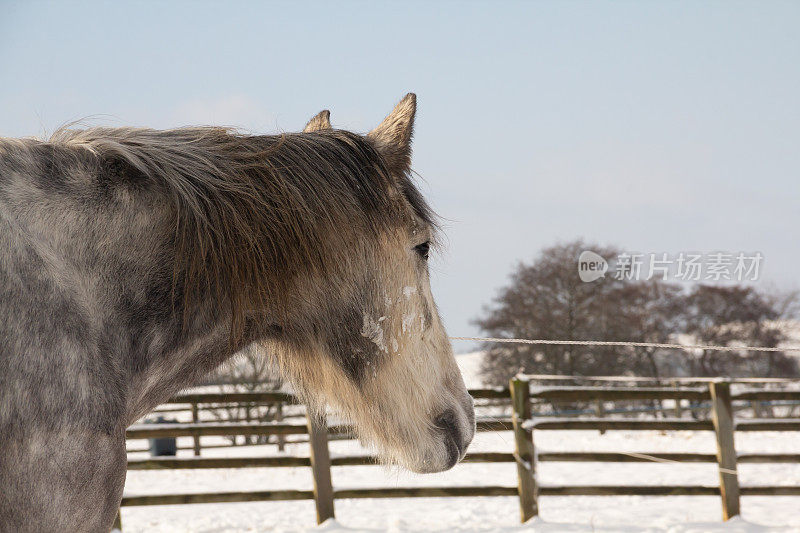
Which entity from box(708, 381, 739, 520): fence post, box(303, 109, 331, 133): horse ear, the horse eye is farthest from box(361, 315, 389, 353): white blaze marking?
box(708, 381, 739, 520): fence post

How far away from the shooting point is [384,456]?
1696 mm

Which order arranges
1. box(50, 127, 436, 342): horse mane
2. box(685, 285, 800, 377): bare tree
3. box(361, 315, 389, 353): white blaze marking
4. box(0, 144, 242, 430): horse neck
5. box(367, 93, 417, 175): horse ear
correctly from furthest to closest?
1. box(685, 285, 800, 377): bare tree
2. box(367, 93, 417, 175): horse ear
3. box(361, 315, 389, 353): white blaze marking
4. box(50, 127, 436, 342): horse mane
5. box(0, 144, 242, 430): horse neck

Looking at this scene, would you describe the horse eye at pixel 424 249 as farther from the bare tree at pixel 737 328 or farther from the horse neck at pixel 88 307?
the bare tree at pixel 737 328

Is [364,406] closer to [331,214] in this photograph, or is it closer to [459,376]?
[459,376]

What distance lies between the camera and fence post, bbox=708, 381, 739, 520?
6598 millimetres

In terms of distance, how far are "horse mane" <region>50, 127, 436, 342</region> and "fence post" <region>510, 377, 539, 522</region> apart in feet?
18.1

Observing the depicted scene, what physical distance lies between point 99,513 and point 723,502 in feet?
22.4

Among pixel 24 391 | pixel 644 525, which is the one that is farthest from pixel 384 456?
pixel 644 525

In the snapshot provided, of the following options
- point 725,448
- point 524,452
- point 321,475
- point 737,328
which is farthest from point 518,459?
point 737,328

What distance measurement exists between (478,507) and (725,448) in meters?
2.56

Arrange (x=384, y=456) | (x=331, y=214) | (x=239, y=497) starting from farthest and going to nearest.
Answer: (x=239, y=497)
(x=384, y=456)
(x=331, y=214)

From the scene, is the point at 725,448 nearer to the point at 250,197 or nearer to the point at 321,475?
the point at 321,475

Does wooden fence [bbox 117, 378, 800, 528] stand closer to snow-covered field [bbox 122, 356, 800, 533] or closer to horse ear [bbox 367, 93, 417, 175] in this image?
snow-covered field [bbox 122, 356, 800, 533]

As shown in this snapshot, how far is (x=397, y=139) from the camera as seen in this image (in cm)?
163
